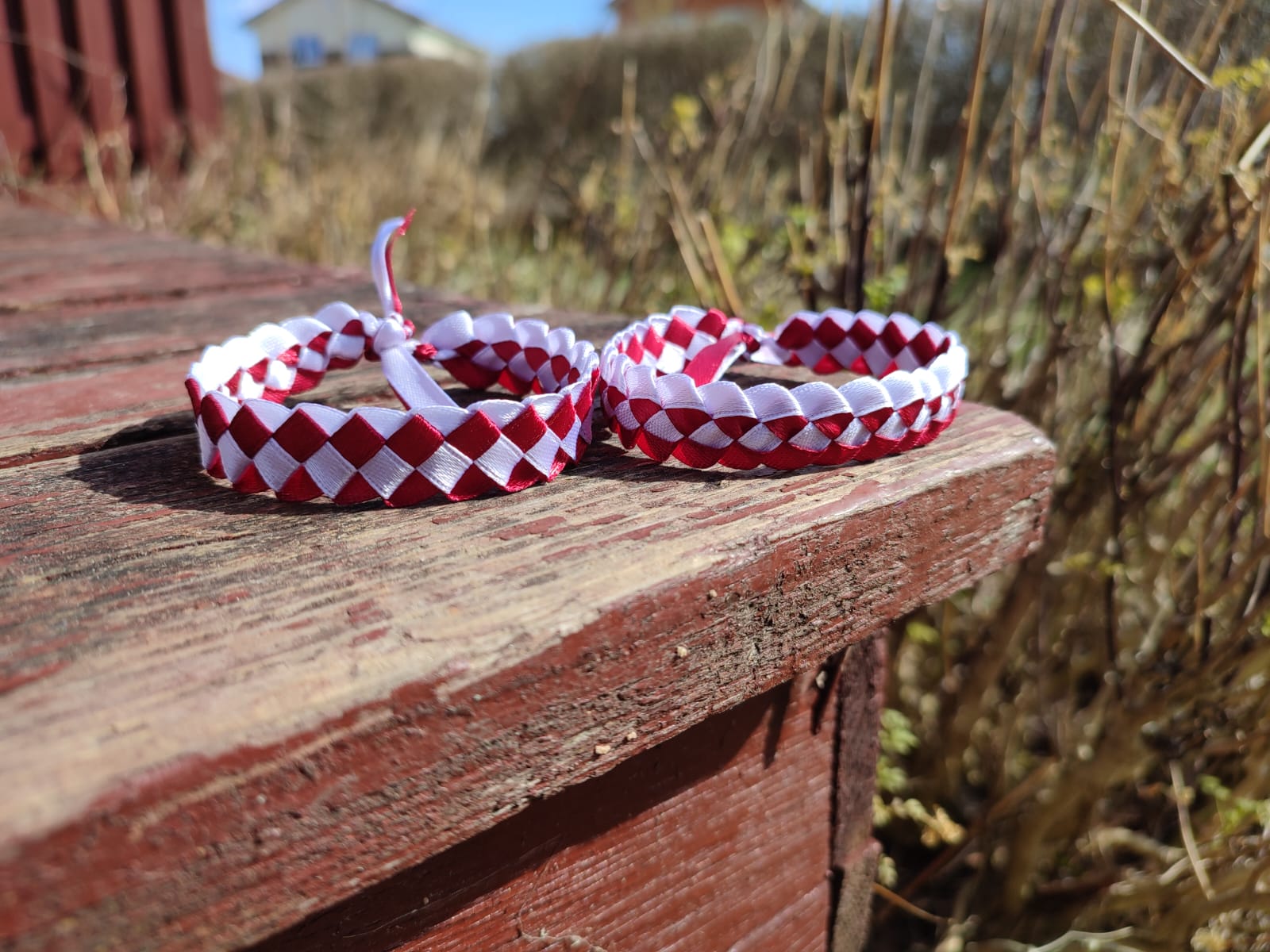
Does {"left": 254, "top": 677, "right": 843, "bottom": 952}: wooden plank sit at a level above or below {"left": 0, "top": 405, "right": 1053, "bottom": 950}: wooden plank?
below

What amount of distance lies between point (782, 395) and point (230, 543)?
365mm

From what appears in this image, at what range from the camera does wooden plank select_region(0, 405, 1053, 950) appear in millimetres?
373

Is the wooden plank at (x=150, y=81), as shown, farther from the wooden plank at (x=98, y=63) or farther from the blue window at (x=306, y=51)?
the blue window at (x=306, y=51)

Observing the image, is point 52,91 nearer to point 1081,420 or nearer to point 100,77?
point 100,77

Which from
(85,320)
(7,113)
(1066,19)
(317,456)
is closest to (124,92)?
(7,113)

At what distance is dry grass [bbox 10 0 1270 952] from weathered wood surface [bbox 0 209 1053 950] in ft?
1.74

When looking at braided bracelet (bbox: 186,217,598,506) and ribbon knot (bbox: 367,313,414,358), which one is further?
ribbon knot (bbox: 367,313,414,358)

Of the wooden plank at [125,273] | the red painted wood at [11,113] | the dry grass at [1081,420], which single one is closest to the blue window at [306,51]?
the red painted wood at [11,113]

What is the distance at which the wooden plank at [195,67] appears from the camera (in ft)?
13.9

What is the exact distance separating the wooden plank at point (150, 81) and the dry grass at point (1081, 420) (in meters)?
2.92

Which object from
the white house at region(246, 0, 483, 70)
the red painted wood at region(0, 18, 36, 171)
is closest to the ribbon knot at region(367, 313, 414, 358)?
the white house at region(246, 0, 483, 70)

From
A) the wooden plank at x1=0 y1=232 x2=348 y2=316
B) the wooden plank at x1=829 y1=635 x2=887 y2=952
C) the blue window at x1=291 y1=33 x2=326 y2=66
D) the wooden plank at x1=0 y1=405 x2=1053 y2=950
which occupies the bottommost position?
the wooden plank at x1=829 y1=635 x2=887 y2=952

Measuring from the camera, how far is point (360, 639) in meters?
0.46

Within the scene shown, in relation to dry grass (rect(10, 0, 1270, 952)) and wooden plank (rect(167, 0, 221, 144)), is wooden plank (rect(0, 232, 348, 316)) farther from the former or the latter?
wooden plank (rect(167, 0, 221, 144))
